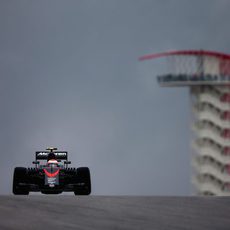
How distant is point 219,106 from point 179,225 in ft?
494

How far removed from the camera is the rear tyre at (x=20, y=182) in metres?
27.7

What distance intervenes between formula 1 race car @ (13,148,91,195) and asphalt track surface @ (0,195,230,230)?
7786mm

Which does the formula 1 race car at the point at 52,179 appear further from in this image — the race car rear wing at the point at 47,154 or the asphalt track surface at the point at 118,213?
the asphalt track surface at the point at 118,213

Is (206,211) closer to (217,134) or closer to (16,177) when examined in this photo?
(16,177)

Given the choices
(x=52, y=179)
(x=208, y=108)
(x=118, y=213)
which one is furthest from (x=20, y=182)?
(x=208, y=108)

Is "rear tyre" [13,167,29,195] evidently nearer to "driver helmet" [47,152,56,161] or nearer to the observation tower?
"driver helmet" [47,152,56,161]

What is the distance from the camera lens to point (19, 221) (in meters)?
14.3

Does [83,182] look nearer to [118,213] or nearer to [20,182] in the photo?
[20,182]

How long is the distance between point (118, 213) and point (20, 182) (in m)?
12.0

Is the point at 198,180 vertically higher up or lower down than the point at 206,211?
lower down

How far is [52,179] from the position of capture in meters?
28.7

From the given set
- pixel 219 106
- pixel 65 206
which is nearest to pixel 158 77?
pixel 219 106

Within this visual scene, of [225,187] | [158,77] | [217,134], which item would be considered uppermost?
[158,77]

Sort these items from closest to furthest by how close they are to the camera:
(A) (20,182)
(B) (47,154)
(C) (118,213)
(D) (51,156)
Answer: (C) (118,213), (A) (20,182), (D) (51,156), (B) (47,154)
